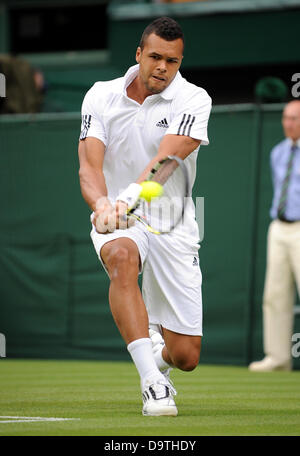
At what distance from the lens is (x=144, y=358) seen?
5512 mm

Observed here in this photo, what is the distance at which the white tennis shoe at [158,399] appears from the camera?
541cm

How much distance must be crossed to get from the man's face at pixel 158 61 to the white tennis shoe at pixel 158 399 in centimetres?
169

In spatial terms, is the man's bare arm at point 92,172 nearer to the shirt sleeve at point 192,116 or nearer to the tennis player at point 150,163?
the tennis player at point 150,163

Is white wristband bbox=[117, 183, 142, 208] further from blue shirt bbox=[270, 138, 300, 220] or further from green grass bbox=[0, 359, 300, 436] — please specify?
blue shirt bbox=[270, 138, 300, 220]

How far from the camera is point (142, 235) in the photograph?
19.5ft

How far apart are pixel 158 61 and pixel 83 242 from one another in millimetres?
6198

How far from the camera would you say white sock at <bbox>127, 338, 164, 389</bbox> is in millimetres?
5500
